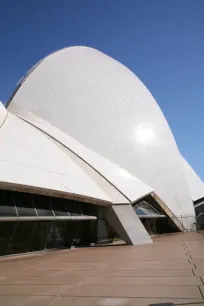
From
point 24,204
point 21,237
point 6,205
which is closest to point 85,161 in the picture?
point 24,204

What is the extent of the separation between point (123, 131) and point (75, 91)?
3.94 meters

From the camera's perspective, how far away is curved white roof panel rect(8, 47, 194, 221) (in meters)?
16.9

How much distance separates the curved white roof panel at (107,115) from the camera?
16.9 meters

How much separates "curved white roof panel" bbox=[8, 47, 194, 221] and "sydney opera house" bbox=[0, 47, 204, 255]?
0.07 meters

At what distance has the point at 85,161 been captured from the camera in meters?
13.7

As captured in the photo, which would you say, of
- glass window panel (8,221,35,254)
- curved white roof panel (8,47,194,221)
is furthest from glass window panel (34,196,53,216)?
curved white roof panel (8,47,194,221)

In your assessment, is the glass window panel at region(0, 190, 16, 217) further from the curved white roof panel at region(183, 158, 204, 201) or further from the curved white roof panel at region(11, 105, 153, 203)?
the curved white roof panel at region(183, 158, 204, 201)

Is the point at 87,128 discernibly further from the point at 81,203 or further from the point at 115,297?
the point at 115,297

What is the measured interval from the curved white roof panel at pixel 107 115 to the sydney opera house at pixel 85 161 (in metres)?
0.07

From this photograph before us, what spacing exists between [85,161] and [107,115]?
18.7ft

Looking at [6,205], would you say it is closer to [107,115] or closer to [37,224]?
[37,224]

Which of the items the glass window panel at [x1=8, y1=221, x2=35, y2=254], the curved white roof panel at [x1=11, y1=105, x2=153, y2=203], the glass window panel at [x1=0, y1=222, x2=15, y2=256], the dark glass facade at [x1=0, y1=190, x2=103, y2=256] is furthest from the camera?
the curved white roof panel at [x1=11, y1=105, x2=153, y2=203]

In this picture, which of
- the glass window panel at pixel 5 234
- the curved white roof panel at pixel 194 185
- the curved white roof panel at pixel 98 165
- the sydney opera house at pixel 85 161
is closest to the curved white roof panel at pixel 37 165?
the sydney opera house at pixel 85 161

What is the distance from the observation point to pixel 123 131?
18.4 metres
